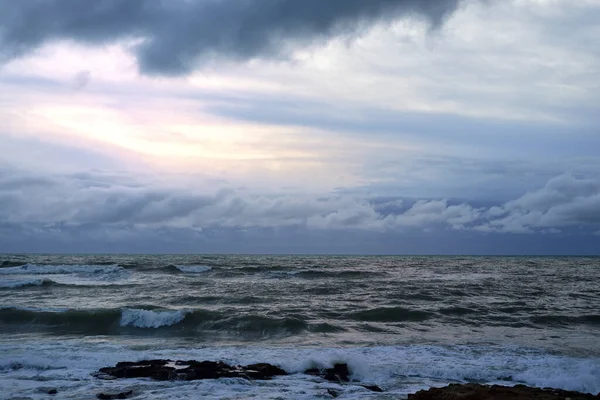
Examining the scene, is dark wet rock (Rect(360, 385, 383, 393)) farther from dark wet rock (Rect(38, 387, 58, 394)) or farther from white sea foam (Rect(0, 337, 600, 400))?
dark wet rock (Rect(38, 387, 58, 394))

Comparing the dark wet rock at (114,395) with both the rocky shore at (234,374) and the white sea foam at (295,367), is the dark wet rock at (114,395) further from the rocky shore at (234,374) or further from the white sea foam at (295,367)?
the white sea foam at (295,367)

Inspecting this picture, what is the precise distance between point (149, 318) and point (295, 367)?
9457 millimetres

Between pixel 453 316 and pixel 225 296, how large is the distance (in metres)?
11.7

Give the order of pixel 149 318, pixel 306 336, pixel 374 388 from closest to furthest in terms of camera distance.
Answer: pixel 374 388, pixel 306 336, pixel 149 318

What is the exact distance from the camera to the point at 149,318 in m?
18.9

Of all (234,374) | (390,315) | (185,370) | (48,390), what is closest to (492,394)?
(234,374)

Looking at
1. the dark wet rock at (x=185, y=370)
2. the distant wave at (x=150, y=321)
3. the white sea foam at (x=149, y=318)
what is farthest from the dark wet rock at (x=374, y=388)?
the white sea foam at (x=149, y=318)

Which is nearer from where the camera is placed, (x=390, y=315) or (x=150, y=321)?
(x=150, y=321)

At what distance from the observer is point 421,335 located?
16.1m

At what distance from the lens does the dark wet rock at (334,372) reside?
10704 mm

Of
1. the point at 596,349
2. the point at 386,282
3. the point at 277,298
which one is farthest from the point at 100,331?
the point at 386,282

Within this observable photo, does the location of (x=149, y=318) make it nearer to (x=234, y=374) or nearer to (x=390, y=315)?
(x=234, y=374)

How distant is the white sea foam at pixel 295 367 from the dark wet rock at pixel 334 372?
0.23 meters

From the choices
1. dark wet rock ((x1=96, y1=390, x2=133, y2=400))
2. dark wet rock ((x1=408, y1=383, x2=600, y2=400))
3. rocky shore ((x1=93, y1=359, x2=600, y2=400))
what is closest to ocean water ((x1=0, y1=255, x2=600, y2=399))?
dark wet rock ((x1=96, y1=390, x2=133, y2=400))
